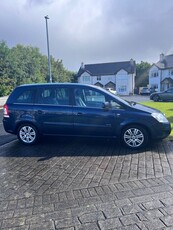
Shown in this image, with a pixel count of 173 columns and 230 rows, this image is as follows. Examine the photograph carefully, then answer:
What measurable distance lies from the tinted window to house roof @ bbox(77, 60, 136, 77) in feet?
165

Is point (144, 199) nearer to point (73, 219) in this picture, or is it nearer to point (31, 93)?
point (73, 219)

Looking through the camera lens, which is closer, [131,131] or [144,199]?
[144,199]

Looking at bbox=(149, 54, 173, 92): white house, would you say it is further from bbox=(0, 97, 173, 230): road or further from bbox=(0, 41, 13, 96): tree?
bbox=(0, 97, 173, 230): road

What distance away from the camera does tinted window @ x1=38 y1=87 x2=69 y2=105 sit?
229 inches

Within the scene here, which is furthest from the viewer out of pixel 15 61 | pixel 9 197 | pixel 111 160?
pixel 15 61

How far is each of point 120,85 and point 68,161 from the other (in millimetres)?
51310

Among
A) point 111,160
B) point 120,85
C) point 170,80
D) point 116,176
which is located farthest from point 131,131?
point 120,85

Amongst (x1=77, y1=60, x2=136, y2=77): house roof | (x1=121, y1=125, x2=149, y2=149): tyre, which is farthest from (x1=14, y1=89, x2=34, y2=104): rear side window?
(x1=77, y1=60, x2=136, y2=77): house roof

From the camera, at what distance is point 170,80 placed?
46.8m

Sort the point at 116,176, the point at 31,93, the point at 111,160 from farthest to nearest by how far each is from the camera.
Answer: the point at 31,93 < the point at 111,160 < the point at 116,176

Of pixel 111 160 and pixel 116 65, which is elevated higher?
pixel 116 65

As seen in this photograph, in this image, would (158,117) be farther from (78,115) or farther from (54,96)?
(54,96)

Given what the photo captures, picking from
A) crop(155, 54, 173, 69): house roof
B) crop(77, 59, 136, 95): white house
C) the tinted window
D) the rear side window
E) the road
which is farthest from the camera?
crop(77, 59, 136, 95): white house

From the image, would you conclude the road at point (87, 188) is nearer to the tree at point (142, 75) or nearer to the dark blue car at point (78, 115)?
the dark blue car at point (78, 115)
